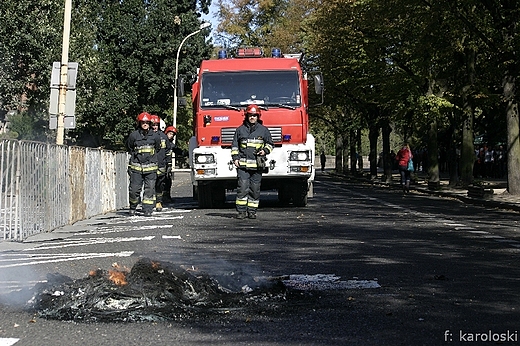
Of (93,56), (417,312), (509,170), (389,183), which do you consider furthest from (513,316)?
(93,56)

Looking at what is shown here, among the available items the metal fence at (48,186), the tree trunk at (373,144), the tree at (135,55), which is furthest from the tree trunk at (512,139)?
the tree at (135,55)

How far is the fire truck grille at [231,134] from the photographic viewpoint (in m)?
18.5

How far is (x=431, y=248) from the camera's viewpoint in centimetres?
1132

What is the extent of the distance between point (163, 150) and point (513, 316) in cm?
1457

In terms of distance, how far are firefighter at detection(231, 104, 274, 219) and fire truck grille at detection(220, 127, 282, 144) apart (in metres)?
1.87

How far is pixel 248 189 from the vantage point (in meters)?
16.3

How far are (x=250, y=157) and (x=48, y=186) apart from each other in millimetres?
3726

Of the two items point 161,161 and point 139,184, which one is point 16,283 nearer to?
point 139,184

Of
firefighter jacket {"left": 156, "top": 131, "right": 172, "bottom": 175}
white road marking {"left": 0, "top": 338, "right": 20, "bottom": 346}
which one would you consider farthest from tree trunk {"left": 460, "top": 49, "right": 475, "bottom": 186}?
white road marking {"left": 0, "top": 338, "right": 20, "bottom": 346}

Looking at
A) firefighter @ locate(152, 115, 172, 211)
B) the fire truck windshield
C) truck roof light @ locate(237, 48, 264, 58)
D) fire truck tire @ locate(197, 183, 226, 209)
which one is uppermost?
truck roof light @ locate(237, 48, 264, 58)

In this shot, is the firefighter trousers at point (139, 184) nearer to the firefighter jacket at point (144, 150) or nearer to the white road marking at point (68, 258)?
the firefighter jacket at point (144, 150)

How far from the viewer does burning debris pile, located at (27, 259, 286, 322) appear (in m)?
6.55

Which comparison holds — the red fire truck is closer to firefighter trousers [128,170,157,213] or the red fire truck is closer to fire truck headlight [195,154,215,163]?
fire truck headlight [195,154,215,163]

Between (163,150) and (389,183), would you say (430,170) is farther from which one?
(163,150)
